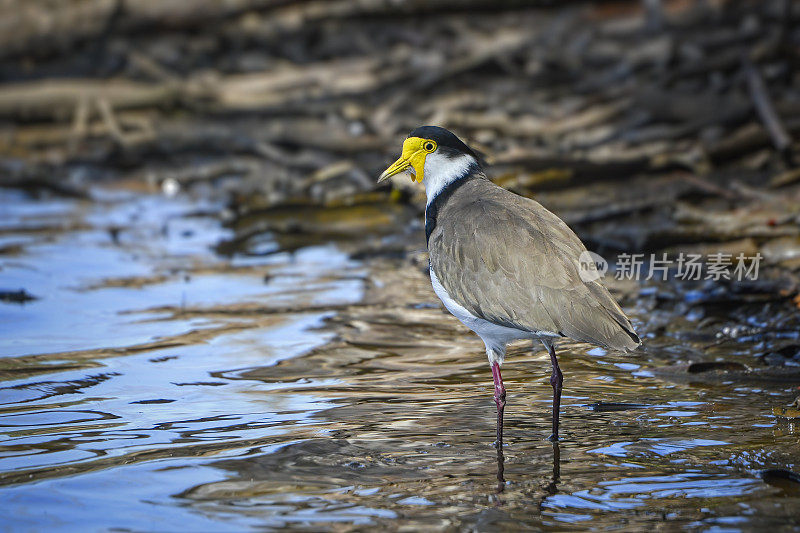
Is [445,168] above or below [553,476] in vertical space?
above

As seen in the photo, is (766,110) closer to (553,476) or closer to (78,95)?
(553,476)

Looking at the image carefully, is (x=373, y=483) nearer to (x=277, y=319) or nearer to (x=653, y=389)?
(x=653, y=389)

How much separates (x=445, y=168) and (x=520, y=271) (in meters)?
0.97

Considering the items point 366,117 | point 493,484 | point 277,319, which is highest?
point 366,117

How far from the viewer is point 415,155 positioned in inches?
226

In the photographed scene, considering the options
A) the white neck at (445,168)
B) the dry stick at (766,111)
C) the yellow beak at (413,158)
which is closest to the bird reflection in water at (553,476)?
the white neck at (445,168)

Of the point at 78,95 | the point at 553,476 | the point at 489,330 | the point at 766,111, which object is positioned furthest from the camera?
the point at 78,95

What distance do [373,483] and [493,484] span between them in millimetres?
489

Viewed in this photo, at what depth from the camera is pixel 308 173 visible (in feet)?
37.6

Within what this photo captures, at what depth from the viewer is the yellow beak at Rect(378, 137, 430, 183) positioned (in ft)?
18.7

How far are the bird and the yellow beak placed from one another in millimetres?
264

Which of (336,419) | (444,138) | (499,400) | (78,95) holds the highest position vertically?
(78,95)

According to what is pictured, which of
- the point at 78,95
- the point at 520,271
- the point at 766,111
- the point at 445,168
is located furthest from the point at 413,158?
the point at 78,95

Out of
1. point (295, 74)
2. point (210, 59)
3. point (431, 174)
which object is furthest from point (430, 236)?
point (210, 59)
